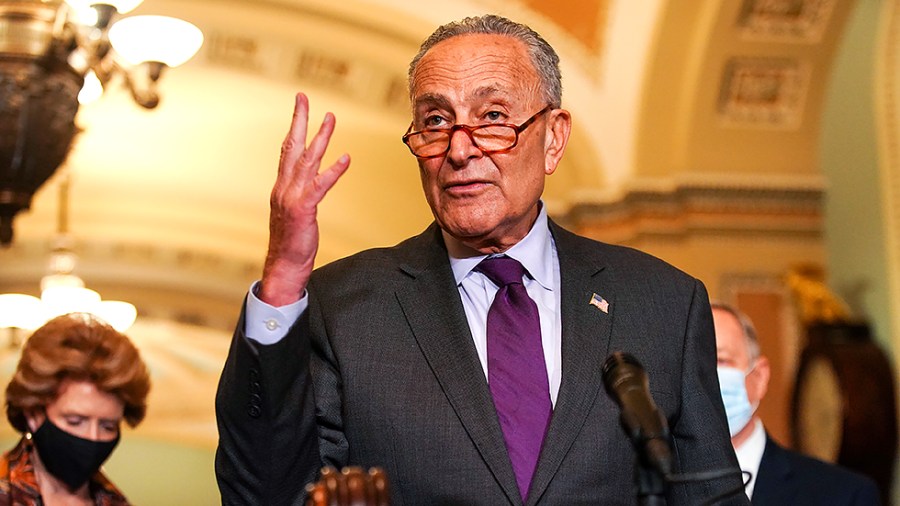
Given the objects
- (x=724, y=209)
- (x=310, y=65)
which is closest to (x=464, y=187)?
(x=724, y=209)

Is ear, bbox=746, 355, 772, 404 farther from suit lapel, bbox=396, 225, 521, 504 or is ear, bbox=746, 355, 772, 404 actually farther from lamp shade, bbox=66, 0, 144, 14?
lamp shade, bbox=66, 0, 144, 14

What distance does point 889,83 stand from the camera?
7.48m

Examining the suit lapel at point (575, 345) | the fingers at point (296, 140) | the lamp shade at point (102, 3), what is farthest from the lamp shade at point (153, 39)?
the fingers at point (296, 140)

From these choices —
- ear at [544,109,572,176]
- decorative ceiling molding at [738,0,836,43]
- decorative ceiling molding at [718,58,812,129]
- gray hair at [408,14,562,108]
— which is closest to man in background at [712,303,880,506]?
ear at [544,109,572,176]

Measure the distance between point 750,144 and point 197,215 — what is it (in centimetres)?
758

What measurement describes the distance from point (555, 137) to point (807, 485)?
1962mm

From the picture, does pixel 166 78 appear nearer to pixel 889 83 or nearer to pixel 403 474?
pixel 889 83

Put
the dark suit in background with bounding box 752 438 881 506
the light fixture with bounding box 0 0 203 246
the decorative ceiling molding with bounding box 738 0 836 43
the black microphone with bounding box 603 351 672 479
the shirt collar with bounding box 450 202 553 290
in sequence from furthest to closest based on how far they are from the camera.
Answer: the decorative ceiling molding with bounding box 738 0 836 43 < the light fixture with bounding box 0 0 203 246 < the dark suit in background with bounding box 752 438 881 506 < the shirt collar with bounding box 450 202 553 290 < the black microphone with bounding box 603 351 672 479

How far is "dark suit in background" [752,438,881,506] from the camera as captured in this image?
166 inches

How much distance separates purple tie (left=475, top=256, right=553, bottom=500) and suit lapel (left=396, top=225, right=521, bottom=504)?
4cm

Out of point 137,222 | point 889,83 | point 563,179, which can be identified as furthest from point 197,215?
point 889,83

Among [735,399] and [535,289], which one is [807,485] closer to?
[735,399]

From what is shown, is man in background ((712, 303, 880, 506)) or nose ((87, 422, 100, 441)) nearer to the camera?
nose ((87, 422, 100, 441))

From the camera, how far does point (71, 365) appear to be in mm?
3771
